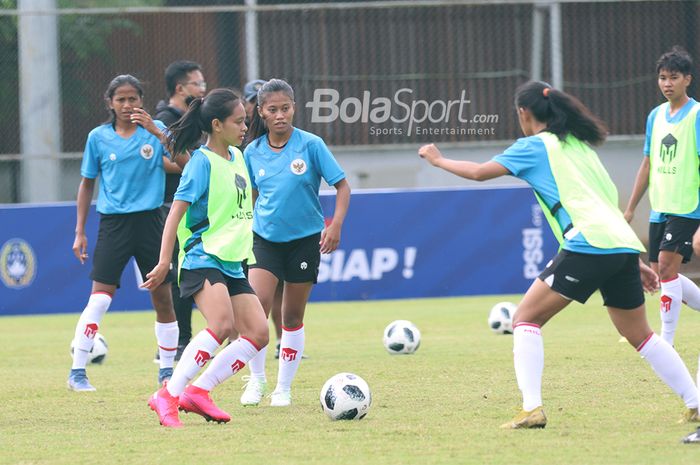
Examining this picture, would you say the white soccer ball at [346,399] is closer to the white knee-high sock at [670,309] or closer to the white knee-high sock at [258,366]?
the white knee-high sock at [258,366]

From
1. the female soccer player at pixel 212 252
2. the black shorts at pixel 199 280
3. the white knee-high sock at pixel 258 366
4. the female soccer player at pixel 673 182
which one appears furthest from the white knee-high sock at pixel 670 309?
the black shorts at pixel 199 280

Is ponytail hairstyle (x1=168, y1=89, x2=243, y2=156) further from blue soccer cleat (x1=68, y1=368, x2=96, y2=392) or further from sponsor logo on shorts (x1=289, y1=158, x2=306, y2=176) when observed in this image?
blue soccer cleat (x1=68, y1=368, x2=96, y2=392)

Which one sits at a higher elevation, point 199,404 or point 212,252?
point 212,252

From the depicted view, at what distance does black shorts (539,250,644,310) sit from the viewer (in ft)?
20.6

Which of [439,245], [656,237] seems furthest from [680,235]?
[439,245]

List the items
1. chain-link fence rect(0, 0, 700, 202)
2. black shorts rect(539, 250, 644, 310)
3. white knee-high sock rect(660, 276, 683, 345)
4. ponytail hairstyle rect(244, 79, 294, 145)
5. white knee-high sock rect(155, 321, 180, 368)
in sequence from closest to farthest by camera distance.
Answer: black shorts rect(539, 250, 644, 310)
ponytail hairstyle rect(244, 79, 294, 145)
white knee-high sock rect(155, 321, 180, 368)
white knee-high sock rect(660, 276, 683, 345)
chain-link fence rect(0, 0, 700, 202)

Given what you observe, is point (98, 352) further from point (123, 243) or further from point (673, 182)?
point (673, 182)

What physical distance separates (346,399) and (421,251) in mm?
8737

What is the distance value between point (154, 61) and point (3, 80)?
208 cm

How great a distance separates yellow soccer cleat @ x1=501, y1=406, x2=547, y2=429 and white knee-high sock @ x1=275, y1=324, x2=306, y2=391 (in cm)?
187

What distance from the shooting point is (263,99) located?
25.4 feet

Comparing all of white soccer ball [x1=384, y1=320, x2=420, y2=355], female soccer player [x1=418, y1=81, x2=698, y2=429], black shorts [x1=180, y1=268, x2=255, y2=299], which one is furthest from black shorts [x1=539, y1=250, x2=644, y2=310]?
white soccer ball [x1=384, y1=320, x2=420, y2=355]

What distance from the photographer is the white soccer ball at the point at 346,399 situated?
7.00 metres

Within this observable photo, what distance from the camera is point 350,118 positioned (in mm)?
17688
